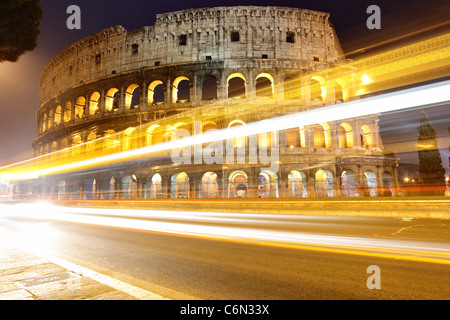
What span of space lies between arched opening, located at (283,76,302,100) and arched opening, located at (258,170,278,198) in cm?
843

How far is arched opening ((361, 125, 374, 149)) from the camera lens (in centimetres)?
2838

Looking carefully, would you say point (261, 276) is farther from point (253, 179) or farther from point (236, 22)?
point (236, 22)

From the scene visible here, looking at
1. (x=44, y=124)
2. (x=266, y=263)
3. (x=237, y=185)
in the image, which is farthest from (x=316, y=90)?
(x=44, y=124)

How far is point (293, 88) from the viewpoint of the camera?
28297mm

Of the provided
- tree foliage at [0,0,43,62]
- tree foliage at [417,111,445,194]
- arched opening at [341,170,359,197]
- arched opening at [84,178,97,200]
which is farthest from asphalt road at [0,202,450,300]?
arched opening at [84,178,97,200]

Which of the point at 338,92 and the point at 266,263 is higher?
the point at 338,92

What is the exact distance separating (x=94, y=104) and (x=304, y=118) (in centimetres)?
2514

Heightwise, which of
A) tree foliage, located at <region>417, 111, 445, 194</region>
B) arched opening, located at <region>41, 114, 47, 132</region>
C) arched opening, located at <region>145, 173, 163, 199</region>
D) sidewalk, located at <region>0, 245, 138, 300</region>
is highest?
arched opening, located at <region>41, 114, 47, 132</region>

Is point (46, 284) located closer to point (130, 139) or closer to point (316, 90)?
point (130, 139)

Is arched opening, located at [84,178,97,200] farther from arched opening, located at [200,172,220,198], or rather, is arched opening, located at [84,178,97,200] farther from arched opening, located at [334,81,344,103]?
arched opening, located at [334,81,344,103]

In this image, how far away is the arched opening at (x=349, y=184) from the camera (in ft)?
85.6

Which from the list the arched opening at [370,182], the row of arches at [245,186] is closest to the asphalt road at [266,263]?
the row of arches at [245,186]

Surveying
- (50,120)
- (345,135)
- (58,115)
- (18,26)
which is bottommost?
(18,26)
